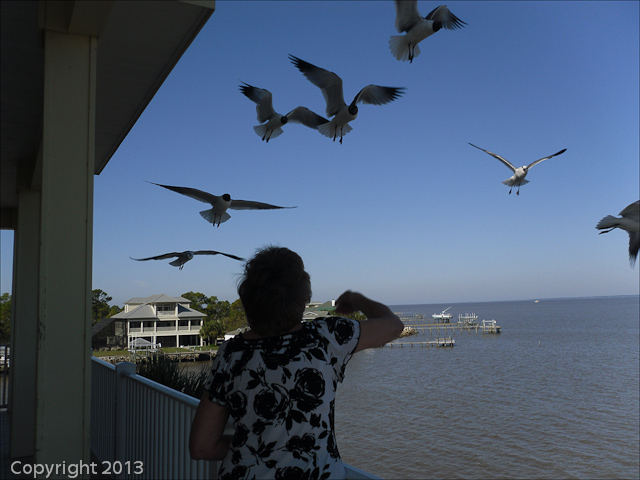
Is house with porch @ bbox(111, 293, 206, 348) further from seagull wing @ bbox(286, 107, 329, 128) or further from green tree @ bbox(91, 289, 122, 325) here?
seagull wing @ bbox(286, 107, 329, 128)

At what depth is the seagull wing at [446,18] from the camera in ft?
18.6

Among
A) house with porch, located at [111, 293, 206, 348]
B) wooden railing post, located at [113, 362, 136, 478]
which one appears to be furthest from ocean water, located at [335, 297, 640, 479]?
house with porch, located at [111, 293, 206, 348]

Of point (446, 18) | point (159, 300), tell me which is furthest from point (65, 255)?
point (159, 300)

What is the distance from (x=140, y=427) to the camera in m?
3.16

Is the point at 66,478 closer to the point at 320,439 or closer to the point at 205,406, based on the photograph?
the point at 205,406

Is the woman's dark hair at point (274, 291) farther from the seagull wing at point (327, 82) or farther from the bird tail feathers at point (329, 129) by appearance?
the bird tail feathers at point (329, 129)

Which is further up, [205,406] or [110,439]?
[205,406]

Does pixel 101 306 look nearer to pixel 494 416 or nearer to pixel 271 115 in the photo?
pixel 494 416

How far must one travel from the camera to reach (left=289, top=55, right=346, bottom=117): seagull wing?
5594 millimetres

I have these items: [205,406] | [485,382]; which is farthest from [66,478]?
[485,382]

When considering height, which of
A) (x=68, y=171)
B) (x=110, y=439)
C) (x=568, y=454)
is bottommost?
A: (x=568, y=454)

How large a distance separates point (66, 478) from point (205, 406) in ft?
4.01

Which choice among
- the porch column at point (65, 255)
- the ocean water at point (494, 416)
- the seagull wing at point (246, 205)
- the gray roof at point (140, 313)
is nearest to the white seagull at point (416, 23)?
the seagull wing at point (246, 205)

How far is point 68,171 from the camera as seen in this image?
2207mm
